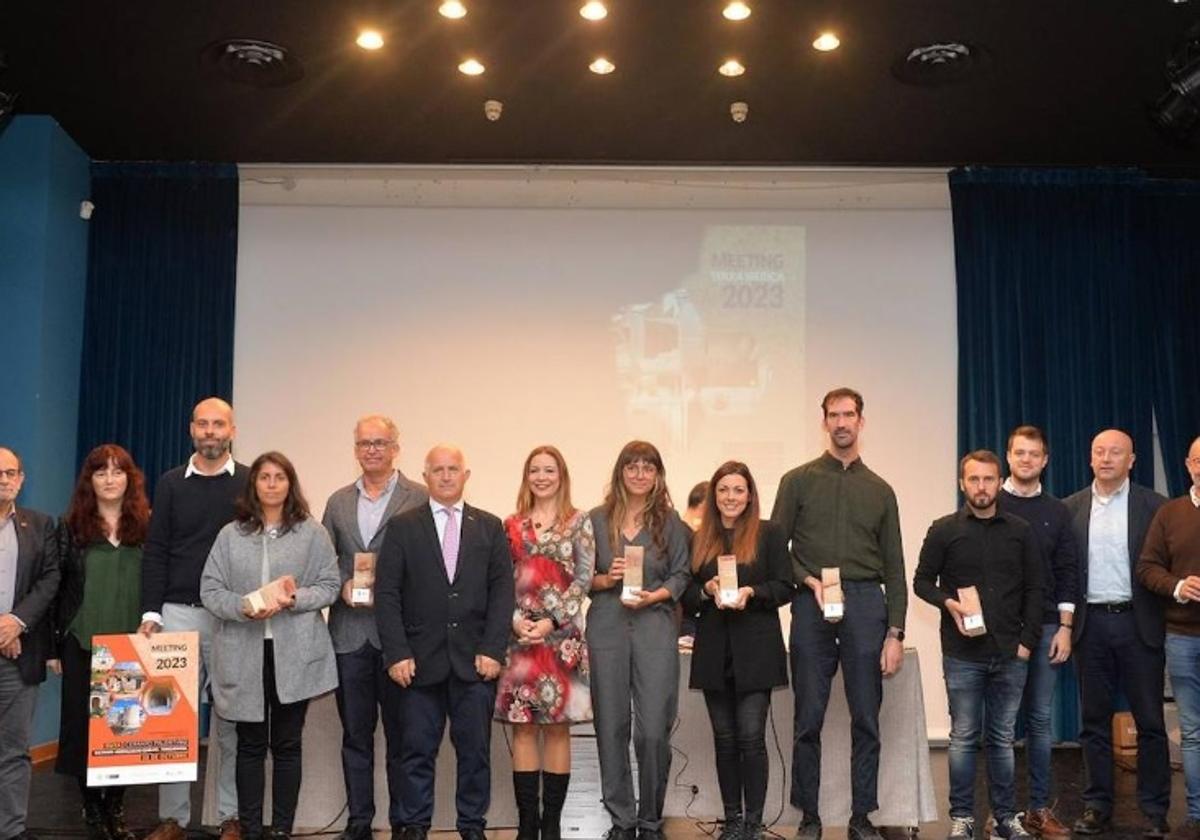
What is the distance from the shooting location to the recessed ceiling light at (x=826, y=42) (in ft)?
19.0

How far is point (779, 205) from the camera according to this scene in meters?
7.73

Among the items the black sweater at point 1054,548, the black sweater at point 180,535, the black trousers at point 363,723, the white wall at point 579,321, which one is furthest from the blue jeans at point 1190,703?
the black sweater at point 180,535

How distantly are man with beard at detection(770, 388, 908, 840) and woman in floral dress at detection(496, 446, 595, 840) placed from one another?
862 mm

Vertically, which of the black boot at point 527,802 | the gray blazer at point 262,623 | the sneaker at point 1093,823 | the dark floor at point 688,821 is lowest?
the dark floor at point 688,821

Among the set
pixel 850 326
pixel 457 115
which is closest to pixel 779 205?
pixel 850 326

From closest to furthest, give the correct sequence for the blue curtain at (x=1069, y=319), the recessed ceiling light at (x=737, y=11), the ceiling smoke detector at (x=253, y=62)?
the recessed ceiling light at (x=737, y=11) < the ceiling smoke detector at (x=253, y=62) < the blue curtain at (x=1069, y=319)

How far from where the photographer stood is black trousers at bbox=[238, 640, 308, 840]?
4.48 m

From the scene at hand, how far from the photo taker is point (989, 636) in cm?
456

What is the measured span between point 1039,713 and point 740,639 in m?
1.27

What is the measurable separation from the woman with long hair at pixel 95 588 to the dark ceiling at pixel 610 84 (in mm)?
2286

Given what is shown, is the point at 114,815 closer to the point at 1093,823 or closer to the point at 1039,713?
the point at 1039,713

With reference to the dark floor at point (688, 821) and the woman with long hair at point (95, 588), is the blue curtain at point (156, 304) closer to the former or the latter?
the dark floor at point (688, 821)

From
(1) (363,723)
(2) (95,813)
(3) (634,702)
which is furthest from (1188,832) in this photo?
(2) (95,813)

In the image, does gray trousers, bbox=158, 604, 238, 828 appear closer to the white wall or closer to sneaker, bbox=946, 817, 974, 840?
sneaker, bbox=946, 817, 974, 840
